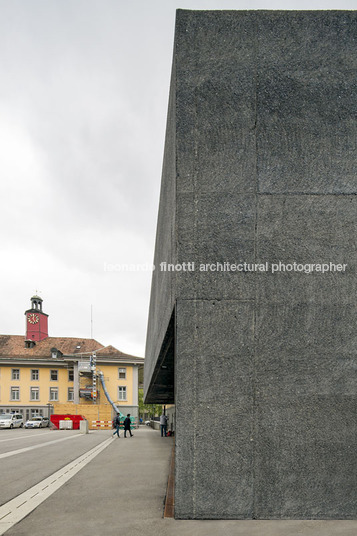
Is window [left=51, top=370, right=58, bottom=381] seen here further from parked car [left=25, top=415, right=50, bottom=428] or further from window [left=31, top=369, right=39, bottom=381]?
parked car [left=25, top=415, right=50, bottom=428]

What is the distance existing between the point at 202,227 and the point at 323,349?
2.13m

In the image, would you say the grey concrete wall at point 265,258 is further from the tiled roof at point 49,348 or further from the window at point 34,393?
the window at point 34,393

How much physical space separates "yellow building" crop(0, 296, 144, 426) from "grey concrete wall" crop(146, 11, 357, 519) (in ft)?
194

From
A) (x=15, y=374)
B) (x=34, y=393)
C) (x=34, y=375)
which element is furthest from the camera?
(x=34, y=375)

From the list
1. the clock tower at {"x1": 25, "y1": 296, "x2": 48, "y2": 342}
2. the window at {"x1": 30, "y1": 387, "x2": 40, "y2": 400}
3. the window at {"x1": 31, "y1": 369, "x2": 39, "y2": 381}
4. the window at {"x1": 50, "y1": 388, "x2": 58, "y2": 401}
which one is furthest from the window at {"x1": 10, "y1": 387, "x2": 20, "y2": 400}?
the clock tower at {"x1": 25, "y1": 296, "x2": 48, "y2": 342}

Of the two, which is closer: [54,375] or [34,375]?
[34,375]

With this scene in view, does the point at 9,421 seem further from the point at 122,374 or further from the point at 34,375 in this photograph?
the point at 34,375

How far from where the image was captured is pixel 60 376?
71812 mm

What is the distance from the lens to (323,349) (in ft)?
A: 20.5

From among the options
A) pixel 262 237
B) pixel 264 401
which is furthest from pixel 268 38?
pixel 264 401

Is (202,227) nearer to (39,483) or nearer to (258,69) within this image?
(258,69)

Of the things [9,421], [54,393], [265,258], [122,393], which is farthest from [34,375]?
[265,258]

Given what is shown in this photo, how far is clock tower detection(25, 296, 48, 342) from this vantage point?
8025 centimetres

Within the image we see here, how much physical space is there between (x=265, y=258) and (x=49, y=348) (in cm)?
7348
